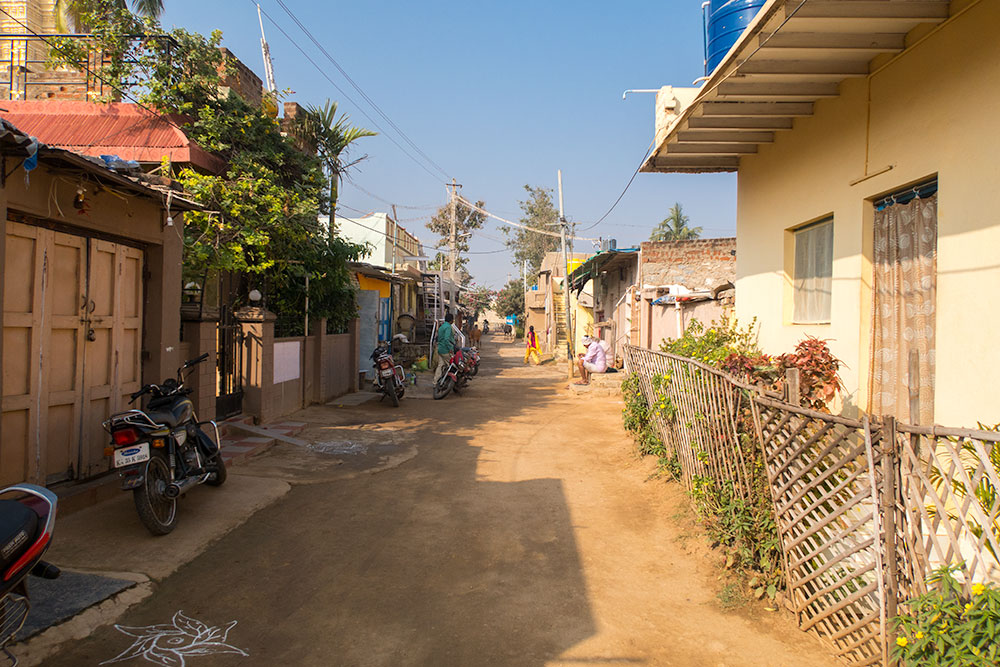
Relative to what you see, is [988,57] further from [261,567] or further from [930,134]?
[261,567]

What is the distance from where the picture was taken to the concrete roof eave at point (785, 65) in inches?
162

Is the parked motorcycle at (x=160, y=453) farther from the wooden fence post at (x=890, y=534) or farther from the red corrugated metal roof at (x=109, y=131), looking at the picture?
the red corrugated metal roof at (x=109, y=131)

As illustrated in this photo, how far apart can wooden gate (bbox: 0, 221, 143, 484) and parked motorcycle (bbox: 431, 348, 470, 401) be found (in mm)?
7730

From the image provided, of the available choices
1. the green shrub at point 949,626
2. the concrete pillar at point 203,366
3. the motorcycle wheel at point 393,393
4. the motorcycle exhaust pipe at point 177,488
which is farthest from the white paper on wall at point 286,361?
the green shrub at point 949,626

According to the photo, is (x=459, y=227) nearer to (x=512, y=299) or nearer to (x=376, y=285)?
(x=512, y=299)

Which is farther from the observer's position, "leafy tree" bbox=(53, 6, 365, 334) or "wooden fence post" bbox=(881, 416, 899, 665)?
"leafy tree" bbox=(53, 6, 365, 334)

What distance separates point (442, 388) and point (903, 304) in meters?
9.81

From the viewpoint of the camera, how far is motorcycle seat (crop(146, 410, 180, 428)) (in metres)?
4.78

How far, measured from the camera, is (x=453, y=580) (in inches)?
159

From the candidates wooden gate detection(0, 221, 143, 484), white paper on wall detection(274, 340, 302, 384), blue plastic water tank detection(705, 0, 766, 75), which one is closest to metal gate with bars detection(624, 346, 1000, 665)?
blue plastic water tank detection(705, 0, 766, 75)

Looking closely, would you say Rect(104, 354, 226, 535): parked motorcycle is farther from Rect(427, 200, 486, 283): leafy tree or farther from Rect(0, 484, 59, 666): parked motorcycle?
Rect(427, 200, 486, 283): leafy tree

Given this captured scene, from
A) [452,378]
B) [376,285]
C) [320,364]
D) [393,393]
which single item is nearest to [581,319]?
[376,285]

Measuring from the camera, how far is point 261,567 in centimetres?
420

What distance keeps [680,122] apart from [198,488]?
5.87 m
